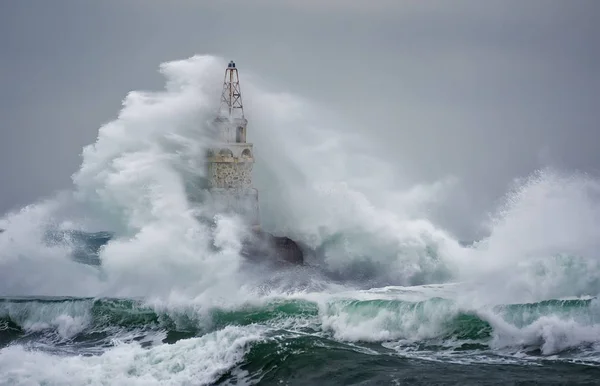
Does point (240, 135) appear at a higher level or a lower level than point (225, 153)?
higher

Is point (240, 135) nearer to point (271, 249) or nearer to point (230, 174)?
point (230, 174)

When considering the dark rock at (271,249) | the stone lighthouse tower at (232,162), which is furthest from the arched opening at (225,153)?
the dark rock at (271,249)

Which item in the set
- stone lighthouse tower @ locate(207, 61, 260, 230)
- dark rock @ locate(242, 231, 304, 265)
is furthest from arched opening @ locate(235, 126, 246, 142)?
dark rock @ locate(242, 231, 304, 265)

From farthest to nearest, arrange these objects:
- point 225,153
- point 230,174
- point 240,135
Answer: point 240,135 < point 230,174 < point 225,153

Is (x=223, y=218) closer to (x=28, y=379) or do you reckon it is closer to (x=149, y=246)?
(x=149, y=246)

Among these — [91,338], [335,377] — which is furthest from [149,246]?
[335,377]

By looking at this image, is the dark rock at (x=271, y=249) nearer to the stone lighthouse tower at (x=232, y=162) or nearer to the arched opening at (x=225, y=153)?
the stone lighthouse tower at (x=232, y=162)

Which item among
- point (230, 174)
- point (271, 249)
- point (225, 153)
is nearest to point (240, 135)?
point (225, 153)

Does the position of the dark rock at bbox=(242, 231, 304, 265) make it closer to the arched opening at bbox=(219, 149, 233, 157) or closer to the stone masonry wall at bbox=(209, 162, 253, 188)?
the stone masonry wall at bbox=(209, 162, 253, 188)
